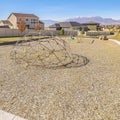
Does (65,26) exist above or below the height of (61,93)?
above

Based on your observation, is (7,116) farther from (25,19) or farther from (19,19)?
Result: (25,19)

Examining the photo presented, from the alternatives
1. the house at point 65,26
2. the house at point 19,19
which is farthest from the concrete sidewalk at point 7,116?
the house at point 65,26

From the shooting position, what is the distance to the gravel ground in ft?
14.7

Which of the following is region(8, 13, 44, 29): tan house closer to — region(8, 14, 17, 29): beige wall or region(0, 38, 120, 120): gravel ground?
region(8, 14, 17, 29): beige wall

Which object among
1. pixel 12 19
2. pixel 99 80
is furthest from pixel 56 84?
pixel 12 19

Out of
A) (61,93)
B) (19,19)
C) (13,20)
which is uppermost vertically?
(19,19)

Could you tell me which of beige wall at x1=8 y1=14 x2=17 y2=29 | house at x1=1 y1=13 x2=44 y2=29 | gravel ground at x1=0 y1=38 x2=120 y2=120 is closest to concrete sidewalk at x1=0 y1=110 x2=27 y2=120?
gravel ground at x1=0 y1=38 x2=120 y2=120

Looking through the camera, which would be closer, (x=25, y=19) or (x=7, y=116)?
(x=7, y=116)

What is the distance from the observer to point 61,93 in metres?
5.84

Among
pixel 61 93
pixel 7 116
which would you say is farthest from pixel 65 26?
pixel 7 116

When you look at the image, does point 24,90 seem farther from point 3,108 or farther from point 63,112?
point 63,112

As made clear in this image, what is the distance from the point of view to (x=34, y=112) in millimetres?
4480

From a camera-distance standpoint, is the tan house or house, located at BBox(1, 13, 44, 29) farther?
house, located at BBox(1, 13, 44, 29)

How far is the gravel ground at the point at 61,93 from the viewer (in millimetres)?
4484
